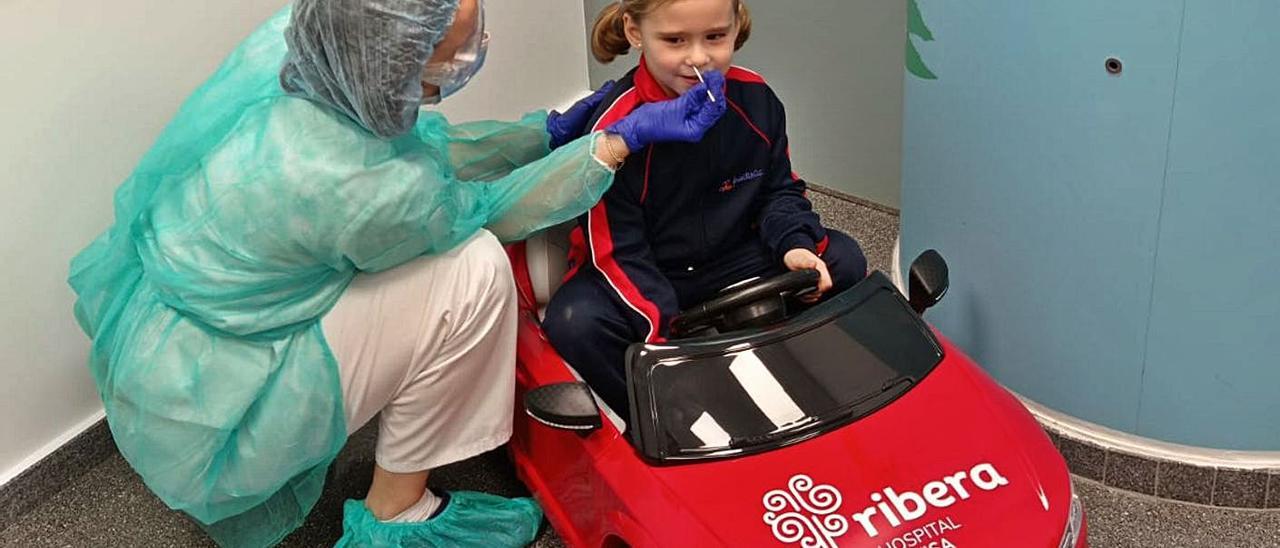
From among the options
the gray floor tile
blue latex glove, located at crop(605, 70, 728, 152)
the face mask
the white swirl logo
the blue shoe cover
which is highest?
the face mask

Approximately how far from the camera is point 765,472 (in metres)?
1.44

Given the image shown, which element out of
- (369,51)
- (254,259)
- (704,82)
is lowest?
(254,259)

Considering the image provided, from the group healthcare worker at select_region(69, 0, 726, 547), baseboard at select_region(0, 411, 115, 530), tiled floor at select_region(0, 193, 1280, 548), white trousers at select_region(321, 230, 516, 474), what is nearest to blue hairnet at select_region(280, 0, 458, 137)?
healthcare worker at select_region(69, 0, 726, 547)

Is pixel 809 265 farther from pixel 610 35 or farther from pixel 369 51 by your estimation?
pixel 369 51

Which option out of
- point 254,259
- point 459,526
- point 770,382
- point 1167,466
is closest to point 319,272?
point 254,259

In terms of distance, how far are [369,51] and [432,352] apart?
406mm

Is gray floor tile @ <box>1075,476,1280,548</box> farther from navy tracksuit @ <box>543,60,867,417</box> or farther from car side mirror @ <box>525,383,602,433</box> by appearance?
car side mirror @ <box>525,383,602,433</box>

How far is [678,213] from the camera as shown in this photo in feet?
5.82

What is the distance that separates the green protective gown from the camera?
1488mm

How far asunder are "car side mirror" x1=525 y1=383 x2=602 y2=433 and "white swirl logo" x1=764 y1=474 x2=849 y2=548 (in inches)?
9.3

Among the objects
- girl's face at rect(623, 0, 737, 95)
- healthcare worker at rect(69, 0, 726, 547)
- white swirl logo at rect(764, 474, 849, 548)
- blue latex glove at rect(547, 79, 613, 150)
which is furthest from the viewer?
blue latex glove at rect(547, 79, 613, 150)

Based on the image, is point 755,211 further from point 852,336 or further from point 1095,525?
point 1095,525

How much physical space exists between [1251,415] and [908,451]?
55 cm

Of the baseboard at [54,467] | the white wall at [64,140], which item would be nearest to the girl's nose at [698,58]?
the white wall at [64,140]
